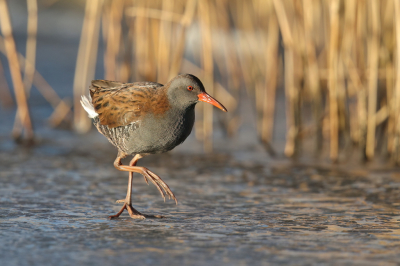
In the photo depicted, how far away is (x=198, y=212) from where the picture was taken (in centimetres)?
488

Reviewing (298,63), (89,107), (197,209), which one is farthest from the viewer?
(298,63)

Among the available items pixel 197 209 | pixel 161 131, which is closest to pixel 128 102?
pixel 161 131

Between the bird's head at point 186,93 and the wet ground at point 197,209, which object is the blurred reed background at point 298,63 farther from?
the bird's head at point 186,93

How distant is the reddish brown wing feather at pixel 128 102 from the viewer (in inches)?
190

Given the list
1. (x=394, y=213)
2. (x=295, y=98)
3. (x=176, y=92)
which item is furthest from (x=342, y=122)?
(x=176, y=92)

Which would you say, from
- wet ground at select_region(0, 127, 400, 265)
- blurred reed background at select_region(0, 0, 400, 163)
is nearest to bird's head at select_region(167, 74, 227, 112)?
wet ground at select_region(0, 127, 400, 265)

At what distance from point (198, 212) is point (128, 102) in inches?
42.4

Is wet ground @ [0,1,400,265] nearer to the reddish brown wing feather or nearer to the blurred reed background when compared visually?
the blurred reed background

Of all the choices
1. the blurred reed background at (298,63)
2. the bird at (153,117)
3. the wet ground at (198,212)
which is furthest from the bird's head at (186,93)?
the blurred reed background at (298,63)

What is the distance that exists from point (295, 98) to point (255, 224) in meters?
3.02

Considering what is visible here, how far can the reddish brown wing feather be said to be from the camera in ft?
15.8

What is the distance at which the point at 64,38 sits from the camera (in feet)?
67.8

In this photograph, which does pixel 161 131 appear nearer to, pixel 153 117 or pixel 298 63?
pixel 153 117

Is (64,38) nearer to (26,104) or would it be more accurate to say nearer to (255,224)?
(26,104)
